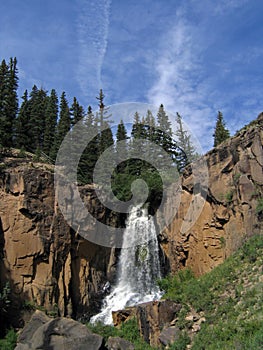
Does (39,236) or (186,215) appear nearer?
(39,236)

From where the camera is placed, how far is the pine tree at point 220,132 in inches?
1653

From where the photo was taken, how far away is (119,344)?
15.9 meters

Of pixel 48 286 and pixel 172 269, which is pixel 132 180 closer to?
A: pixel 172 269

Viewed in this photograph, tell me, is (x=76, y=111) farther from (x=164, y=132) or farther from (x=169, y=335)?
(x=169, y=335)

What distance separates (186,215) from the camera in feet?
78.5

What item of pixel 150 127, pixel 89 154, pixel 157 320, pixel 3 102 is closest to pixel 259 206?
pixel 157 320

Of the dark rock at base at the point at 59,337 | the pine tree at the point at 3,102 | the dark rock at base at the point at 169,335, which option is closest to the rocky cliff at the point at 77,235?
the dark rock at base at the point at 59,337

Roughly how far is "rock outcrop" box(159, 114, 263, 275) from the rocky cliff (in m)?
Answer: 0.06

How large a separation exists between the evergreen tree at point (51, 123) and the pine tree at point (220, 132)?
21.6 metres

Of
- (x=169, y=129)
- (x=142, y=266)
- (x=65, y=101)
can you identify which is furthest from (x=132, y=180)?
(x=65, y=101)

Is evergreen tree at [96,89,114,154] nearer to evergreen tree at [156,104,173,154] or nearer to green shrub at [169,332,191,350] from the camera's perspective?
evergreen tree at [156,104,173,154]

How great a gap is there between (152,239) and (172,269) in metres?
3.27

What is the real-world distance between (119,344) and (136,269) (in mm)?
9777

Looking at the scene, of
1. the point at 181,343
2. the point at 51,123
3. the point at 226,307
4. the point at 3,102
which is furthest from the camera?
the point at 51,123
